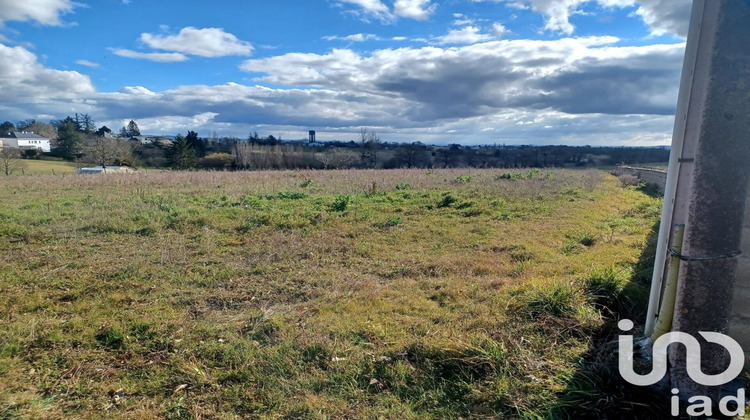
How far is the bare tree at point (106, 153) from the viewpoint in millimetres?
38062

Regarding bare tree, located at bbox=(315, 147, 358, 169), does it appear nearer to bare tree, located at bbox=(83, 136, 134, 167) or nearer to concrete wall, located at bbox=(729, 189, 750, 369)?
bare tree, located at bbox=(83, 136, 134, 167)

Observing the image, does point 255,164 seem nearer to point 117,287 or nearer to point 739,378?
point 117,287

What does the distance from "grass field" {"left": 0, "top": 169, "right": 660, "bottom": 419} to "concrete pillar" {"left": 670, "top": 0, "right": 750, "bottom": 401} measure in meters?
0.67

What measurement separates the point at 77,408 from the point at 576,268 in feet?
18.4

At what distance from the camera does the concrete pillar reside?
203 centimetres

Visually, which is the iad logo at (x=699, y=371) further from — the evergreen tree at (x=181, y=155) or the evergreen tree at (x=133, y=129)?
the evergreen tree at (x=133, y=129)

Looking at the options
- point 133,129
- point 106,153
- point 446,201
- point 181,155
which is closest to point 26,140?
point 133,129

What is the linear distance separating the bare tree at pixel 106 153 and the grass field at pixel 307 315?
35301mm

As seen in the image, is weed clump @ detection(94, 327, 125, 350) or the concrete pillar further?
weed clump @ detection(94, 327, 125, 350)

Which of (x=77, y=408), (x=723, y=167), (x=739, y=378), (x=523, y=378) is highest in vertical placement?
(x=723, y=167)

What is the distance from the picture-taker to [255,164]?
46.3 m

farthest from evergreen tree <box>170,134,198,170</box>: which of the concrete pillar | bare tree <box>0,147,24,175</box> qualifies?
the concrete pillar

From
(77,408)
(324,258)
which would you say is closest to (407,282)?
(324,258)

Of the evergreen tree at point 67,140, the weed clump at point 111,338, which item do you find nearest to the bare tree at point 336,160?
the evergreen tree at point 67,140
